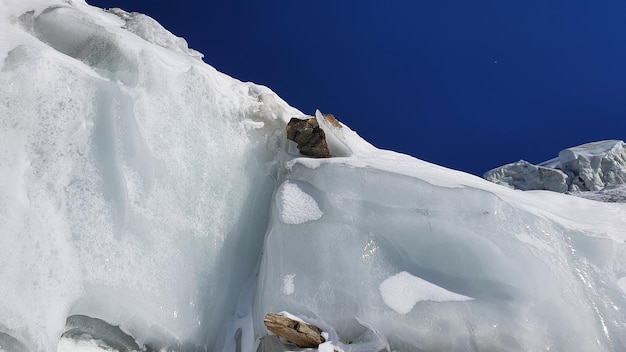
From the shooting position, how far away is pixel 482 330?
10.1 feet

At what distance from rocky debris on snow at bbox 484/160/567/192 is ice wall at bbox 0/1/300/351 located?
40.8ft

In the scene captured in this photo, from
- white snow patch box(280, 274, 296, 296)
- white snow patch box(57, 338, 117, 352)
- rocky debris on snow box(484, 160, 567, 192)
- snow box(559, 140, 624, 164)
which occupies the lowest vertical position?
white snow patch box(57, 338, 117, 352)

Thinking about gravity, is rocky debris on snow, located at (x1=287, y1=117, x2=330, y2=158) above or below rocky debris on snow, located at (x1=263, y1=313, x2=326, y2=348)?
above

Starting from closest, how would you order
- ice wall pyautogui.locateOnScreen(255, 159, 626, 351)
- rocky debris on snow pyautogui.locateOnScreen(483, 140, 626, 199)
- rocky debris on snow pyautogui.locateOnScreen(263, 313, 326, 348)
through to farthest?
rocky debris on snow pyautogui.locateOnScreen(263, 313, 326, 348) → ice wall pyautogui.locateOnScreen(255, 159, 626, 351) → rocky debris on snow pyautogui.locateOnScreen(483, 140, 626, 199)

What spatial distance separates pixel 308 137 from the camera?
4242mm

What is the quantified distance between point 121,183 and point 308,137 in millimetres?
1630

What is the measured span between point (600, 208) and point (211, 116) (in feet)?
12.8

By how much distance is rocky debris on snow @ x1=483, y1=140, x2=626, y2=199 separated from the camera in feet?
45.7

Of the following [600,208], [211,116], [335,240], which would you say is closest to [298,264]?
[335,240]

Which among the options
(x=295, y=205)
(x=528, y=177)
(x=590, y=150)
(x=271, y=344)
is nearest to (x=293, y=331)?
(x=271, y=344)

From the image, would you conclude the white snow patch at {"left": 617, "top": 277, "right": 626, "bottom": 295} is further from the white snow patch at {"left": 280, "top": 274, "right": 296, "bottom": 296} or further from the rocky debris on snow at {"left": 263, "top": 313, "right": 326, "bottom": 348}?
the white snow patch at {"left": 280, "top": 274, "right": 296, "bottom": 296}

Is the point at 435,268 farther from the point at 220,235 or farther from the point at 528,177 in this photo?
the point at 528,177

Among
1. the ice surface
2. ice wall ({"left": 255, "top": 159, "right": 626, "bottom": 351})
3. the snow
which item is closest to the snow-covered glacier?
ice wall ({"left": 255, "top": 159, "right": 626, "bottom": 351})

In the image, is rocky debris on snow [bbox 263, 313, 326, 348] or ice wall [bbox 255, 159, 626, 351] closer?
rocky debris on snow [bbox 263, 313, 326, 348]
